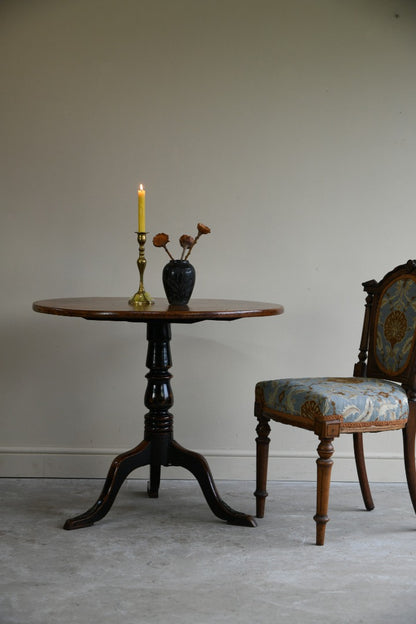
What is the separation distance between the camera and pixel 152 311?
249 cm

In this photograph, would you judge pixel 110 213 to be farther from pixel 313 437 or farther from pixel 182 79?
pixel 313 437

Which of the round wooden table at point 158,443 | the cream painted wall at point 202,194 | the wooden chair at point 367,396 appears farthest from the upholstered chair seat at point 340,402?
the cream painted wall at point 202,194

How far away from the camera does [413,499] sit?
9.34ft

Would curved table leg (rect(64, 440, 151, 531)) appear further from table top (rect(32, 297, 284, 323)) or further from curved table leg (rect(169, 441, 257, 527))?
table top (rect(32, 297, 284, 323))

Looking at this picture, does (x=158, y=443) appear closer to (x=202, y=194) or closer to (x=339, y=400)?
(x=339, y=400)

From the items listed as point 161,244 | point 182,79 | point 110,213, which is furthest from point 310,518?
point 182,79

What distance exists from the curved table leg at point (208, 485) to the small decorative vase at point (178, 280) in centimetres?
56

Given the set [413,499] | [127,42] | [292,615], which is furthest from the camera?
[127,42]

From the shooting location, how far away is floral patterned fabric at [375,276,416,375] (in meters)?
2.89

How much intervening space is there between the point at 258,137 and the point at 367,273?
788 millimetres

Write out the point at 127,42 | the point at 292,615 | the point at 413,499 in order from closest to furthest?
1. the point at 292,615
2. the point at 413,499
3. the point at 127,42

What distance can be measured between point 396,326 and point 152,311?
1.01 m

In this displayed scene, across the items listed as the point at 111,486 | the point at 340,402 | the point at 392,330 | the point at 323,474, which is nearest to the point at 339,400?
the point at 340,402

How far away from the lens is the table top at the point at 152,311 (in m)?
2.48
